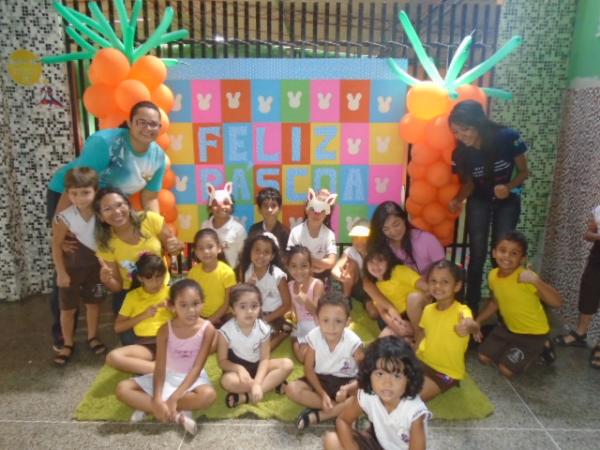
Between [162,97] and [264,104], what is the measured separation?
85 centimetres

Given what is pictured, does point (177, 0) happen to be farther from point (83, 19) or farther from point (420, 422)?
point (420, 422)

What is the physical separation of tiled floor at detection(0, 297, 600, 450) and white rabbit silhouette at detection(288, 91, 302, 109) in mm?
2383

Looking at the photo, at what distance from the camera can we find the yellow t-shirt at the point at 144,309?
3.27m

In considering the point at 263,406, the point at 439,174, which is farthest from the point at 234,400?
the point at 439,174

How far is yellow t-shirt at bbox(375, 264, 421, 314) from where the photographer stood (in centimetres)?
369

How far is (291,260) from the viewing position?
3.53 metres

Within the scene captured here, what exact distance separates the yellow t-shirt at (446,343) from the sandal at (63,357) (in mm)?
2315

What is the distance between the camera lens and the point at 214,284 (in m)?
3.65

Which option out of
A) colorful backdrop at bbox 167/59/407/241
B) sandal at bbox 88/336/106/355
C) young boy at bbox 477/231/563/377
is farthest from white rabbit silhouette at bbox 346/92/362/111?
sandal at bbox 88/336/106/355

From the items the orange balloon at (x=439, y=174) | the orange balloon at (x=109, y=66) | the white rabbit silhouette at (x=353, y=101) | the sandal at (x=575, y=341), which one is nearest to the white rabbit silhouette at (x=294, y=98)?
the white rabbit silhouette at (x=353, y=101)

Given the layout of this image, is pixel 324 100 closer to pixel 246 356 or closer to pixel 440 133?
pixel 440 133

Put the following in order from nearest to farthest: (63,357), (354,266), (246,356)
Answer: (246,356) → (63,357) → (354,266)

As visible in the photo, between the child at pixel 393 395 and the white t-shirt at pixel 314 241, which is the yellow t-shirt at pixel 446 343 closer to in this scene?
the child at pixel 393 395

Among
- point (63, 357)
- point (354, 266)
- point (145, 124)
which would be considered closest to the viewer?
point (145, 124)
